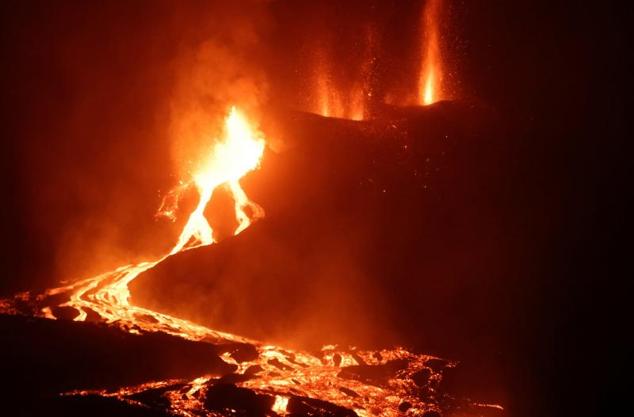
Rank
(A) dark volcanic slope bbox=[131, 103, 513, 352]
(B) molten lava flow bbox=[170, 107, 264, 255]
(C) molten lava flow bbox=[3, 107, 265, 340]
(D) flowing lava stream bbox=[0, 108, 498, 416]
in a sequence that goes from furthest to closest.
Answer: (B) molten lava flow bbox=[170, 107, 264, 255], (A) dark volcanic slope bbox=[131, 103, 513, 352], (C) molten lava flow bbox=[3, 107, 265, 340], (D) flowing lava stream bbox=[0, 108, 498, 416]

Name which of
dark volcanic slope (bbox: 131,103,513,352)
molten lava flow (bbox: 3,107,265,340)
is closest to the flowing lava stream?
molten lava flow (bbox: 3,107,265,340)

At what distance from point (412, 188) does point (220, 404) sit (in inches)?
501

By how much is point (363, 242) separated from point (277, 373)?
7.95 m

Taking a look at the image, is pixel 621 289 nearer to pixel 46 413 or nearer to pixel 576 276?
pixel 576 276

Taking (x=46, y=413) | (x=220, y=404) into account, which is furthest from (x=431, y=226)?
(x=46, y=413)

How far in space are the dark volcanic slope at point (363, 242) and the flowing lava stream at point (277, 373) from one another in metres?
1.05

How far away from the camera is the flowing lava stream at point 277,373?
10070mm

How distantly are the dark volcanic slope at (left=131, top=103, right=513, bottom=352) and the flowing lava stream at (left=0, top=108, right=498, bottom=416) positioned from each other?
1052 mm

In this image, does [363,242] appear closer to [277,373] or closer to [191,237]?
[191,237]

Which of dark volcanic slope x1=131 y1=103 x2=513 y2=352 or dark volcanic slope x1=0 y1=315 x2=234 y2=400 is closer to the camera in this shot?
dark volcanic slope x1=0 y1=315 x2=234 y2=400

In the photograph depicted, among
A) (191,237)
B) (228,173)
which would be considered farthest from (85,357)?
(228,173)

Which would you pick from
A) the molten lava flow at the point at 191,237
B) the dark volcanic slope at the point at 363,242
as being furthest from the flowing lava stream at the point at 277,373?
the dark volcanic slope at the point at 363,242

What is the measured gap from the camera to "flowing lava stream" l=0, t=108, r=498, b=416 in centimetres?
1007

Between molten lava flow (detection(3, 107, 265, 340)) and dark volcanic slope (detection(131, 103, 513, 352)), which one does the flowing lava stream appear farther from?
dark volcanic slope (detection(131, 103, 513, 352))
